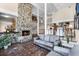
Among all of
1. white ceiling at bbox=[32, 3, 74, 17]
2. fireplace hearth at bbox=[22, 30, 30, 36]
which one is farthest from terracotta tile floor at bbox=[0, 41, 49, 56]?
white ceiling at bbox=[32, 3, 74, 17]

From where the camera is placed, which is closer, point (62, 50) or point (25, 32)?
point (62, 50)

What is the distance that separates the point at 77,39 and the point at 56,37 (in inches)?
18.3

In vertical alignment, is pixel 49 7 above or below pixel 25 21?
above

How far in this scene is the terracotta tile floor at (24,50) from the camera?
2.55 metres

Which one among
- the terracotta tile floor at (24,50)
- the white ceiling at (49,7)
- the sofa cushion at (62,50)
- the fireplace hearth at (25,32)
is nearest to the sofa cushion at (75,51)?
the sofa cushion at (62,50)

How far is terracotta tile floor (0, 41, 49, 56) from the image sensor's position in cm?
255

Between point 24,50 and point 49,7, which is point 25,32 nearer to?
point 24,50

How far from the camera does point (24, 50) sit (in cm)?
261

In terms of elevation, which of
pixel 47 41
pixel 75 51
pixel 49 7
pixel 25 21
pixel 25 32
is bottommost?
pixel 75 51

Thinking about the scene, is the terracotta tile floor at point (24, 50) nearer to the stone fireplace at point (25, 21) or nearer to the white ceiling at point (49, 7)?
the stone fireplace at point (25, 21)

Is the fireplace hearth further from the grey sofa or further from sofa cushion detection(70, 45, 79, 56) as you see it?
sofa cushion detection(70, 45, 79, 56)

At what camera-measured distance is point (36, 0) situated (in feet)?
8.70

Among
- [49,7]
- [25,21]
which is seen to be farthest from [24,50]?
[49,7]

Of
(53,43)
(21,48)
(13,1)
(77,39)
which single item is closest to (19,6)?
(13,1)
